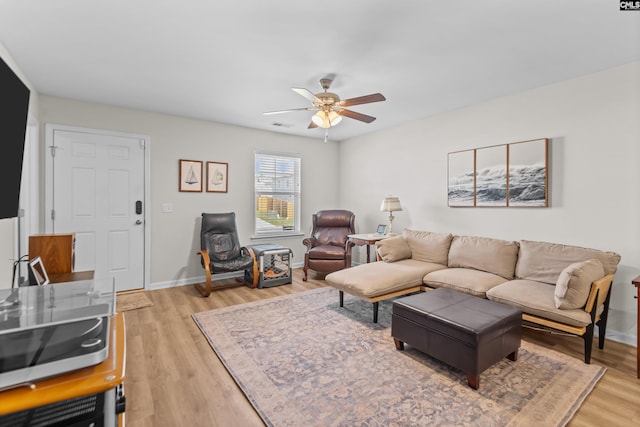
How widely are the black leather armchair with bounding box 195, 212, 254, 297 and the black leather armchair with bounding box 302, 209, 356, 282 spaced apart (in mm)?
984

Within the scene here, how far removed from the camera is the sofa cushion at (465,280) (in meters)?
2.91

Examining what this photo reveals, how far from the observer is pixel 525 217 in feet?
11.2

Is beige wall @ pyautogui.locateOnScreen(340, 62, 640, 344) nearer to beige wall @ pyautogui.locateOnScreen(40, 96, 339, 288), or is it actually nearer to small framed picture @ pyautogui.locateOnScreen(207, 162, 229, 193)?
beige wall @ pyautogui.locateOnScreen(40, 96, 339, 288)

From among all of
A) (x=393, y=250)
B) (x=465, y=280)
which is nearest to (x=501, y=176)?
(x=465, y=280)

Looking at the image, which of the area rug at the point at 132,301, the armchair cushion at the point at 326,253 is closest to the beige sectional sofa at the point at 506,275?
the armchair cushion at the point at 326,253

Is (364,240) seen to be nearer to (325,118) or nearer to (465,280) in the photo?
(465,280)

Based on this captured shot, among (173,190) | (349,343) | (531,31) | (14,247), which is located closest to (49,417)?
(349,343)

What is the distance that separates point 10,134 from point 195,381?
1834 millimetres

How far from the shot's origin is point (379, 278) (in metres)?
3.19

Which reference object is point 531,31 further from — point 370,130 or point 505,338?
point 370,130

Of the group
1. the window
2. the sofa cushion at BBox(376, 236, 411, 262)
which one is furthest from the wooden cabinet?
the sofa cushion at BBox(376, 236, 411, 262)

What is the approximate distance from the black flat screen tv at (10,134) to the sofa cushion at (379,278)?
2631 millimetres

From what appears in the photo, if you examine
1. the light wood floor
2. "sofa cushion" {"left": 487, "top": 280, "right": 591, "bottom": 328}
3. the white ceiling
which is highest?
the white ceiling

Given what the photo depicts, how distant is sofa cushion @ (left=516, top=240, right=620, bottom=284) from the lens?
2645 millimetres
